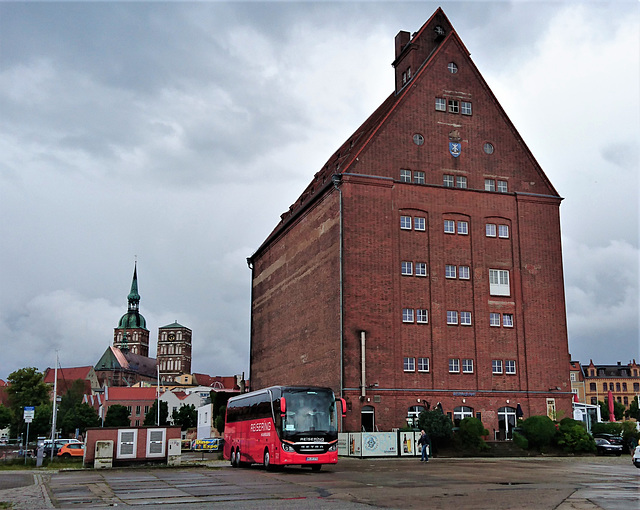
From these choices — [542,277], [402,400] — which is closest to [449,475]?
[402,400]

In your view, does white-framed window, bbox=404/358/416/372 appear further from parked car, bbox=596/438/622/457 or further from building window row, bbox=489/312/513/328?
parked car, bbox=596/438/622/457

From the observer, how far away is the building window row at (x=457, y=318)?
5209cm

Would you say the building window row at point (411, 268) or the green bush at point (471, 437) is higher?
the building window row at point (411, 268)

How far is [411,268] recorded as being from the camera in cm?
5200

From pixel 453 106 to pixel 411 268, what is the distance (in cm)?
1366

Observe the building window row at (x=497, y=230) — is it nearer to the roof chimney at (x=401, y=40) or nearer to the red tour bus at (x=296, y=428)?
the roof chimney at (x=401, y=40)

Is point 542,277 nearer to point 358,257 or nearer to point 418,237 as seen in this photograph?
point 418,237

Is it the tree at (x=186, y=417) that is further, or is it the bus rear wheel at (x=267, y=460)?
the tree at (x=186, y=417)

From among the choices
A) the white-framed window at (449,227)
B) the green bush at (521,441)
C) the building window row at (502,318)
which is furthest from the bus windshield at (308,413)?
the white-framed window at (449,227)

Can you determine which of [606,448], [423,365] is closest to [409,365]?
[423,365]

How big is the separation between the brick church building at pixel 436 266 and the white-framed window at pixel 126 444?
1725 cm

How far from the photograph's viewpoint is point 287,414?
29188 millimetres

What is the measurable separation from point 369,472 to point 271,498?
10807 mm

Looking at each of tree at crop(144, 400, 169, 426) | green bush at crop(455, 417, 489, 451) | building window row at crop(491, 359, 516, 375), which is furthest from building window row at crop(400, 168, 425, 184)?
tree at crop(144, 400, 169, 426)
